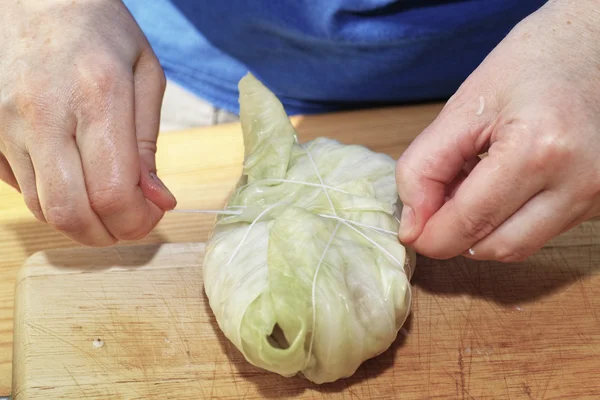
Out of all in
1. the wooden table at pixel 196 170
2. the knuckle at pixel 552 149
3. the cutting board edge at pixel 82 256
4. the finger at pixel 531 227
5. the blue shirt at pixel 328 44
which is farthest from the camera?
the blue shirt at pixel 328 44

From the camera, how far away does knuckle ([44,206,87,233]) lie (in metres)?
1.83

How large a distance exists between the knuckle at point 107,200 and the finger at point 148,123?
4.8 inches

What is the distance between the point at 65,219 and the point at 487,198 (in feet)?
3.82

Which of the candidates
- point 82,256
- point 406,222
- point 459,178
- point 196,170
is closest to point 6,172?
point 82,256

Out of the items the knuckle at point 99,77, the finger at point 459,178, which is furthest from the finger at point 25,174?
the finger at point 459,178

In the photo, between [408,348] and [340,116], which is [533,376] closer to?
[408,348]

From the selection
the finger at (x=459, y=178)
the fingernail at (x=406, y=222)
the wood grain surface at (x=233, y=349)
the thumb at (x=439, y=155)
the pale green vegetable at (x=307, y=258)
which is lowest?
the wood grain surface at (x=233, y=349)

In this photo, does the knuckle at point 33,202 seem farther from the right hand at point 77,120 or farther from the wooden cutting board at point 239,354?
the wooden cutting board at point 239,354

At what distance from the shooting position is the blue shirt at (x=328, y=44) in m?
2.48

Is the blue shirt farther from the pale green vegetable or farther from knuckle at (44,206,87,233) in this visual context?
knuckle at (44,206,87,233)

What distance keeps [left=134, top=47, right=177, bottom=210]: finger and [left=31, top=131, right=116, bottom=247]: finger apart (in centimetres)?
20

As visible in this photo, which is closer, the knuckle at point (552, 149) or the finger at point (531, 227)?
the knuckle at point (552, 149)

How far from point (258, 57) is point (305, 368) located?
60.6 inches

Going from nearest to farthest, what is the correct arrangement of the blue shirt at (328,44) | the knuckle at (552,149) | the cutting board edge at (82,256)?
the knuckle at (552,149) → the cutting board edge at (82,256) → the blue shirt at (328,44)
